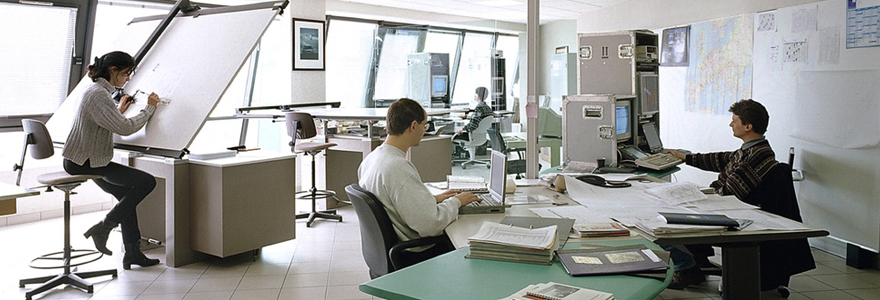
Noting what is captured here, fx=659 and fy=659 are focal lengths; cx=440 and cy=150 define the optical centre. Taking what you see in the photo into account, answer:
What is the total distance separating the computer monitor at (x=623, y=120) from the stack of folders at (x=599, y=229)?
2.12 metres

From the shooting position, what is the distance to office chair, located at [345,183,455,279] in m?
2.64

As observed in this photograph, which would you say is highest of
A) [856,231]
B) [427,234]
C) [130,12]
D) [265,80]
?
[130,12]

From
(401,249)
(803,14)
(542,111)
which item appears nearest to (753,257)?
(401,249)

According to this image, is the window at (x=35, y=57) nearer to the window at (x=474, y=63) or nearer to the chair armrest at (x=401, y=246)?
the window at (x=474, y=63)

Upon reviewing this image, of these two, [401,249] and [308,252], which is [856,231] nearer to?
[401,249]

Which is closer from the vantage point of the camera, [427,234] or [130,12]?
[427,234]

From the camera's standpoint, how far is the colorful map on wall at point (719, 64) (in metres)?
5.50

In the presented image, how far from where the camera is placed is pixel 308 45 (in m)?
8.08

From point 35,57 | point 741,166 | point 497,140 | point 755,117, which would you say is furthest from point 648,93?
point 35,57

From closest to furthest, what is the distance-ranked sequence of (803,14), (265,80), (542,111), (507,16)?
(803,14) → (542,111) → (265,80) → (507,16)

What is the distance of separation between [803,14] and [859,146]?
1.05 meters

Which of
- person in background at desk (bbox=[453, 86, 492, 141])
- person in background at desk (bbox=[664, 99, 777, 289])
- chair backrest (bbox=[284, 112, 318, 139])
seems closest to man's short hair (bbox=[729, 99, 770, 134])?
person in background at desk (bbox=[664, 99, 777, 289])

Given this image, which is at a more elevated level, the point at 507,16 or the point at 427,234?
the point at 507,16

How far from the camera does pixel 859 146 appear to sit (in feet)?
14.3
